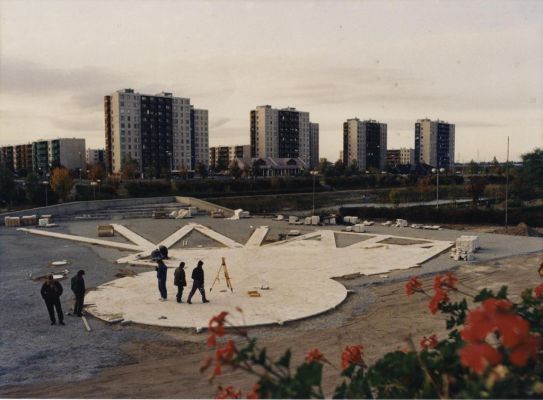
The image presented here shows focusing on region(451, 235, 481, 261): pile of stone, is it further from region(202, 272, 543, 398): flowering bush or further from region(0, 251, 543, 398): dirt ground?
region(202, 272, 543, 398): flowering bush

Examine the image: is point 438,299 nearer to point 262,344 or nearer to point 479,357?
point 479,357

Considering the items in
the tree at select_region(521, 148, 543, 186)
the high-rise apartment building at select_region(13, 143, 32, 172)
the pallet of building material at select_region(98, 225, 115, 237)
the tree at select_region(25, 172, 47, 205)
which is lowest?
the pallet of building material at select_region(98, 225, 115, 237)

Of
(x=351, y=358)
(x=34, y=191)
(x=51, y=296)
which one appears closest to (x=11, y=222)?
(x=34, y=191)

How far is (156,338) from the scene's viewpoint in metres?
11.6

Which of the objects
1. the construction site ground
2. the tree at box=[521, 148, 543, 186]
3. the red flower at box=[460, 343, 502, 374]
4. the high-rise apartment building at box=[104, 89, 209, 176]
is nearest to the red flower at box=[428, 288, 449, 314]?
the red flower at box=[460, 343, 502, 374]

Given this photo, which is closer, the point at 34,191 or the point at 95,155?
the point at 34,191

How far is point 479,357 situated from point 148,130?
356 feet

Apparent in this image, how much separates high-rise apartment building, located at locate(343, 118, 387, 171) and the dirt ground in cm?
13965

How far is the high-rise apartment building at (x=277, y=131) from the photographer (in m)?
134

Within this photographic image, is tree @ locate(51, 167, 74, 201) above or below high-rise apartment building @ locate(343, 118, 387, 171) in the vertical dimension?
below

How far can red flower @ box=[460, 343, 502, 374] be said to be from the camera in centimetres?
247

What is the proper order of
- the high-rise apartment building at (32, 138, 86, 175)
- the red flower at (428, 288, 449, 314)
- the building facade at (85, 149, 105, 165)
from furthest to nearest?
the building facade at (85, 149, 105, 165) → the high-rise apartment building at (32, 138, 86, 175) → the red flower at (428, 288, 449, 314)

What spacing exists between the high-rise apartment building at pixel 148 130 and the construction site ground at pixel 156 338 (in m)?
82.3

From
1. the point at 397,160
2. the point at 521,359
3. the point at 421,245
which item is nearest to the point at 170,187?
the point at 421,245
